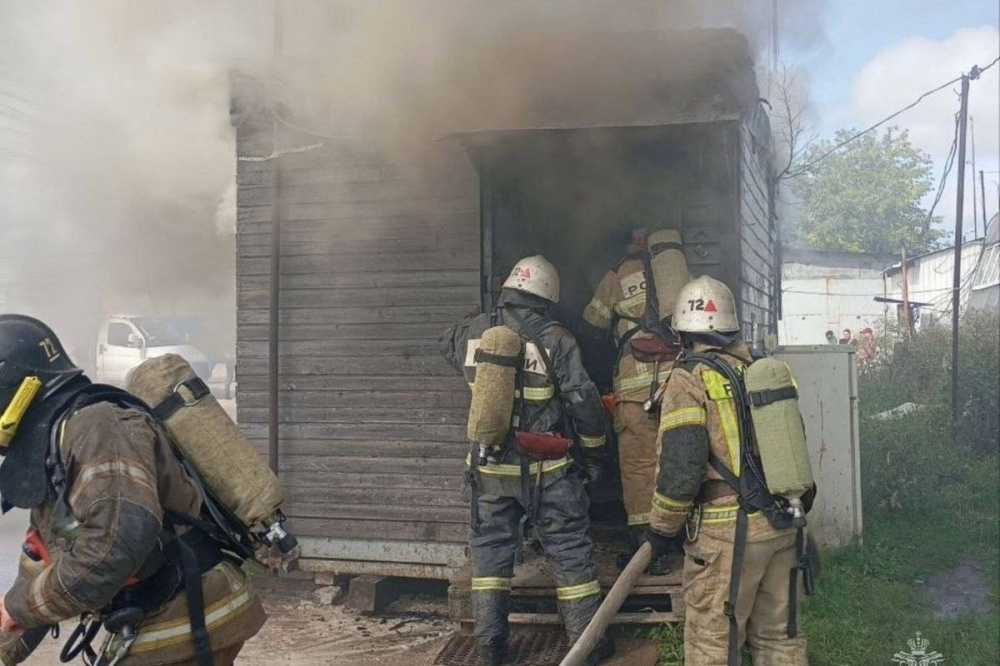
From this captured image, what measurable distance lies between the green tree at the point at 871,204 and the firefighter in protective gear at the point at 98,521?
40.6m

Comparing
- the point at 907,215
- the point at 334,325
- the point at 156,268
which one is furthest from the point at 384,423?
the point at 907,215

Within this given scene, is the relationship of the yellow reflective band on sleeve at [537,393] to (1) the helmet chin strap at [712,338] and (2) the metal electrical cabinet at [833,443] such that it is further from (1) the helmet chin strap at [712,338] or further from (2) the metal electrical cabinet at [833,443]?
(2) the metal electrical cabinet at [833,443]

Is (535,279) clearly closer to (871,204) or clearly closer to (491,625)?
(491,625)

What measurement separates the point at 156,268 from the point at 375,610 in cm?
642

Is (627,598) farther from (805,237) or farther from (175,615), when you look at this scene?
(805,237)

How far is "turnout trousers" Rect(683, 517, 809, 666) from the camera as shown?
3.77m

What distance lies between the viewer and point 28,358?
2.61 m

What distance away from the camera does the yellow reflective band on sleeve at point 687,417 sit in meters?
3.81

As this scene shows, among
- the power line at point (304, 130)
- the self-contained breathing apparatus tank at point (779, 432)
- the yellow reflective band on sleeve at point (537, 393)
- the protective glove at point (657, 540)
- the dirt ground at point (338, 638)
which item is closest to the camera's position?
the self-contained breathing apparatus tank at point (779, 432)

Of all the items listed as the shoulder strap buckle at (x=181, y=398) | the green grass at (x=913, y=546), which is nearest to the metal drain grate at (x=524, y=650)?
the green grass at (x=913, y=546)

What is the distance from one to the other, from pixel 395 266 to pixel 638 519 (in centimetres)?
262

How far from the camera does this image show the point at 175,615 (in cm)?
268

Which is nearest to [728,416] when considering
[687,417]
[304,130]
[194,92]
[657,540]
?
[687,417]

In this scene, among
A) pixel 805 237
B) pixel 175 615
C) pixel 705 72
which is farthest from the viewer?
pixel 805 237
